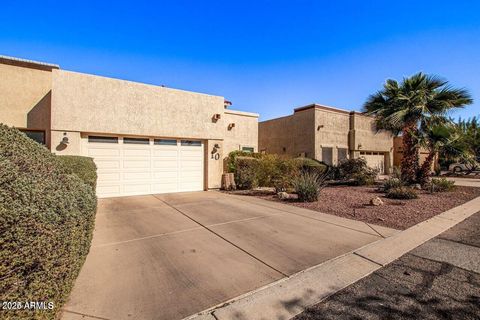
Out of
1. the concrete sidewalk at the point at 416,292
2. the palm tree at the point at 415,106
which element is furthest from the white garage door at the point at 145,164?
the palm tree at the point at 415,106

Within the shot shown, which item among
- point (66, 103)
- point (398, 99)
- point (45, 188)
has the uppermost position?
point (398, 99)

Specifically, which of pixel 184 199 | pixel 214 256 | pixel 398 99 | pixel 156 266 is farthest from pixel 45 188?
pixel 398 99

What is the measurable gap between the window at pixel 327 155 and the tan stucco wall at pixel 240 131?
18.2 feet

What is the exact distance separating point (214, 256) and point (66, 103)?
27.9ft

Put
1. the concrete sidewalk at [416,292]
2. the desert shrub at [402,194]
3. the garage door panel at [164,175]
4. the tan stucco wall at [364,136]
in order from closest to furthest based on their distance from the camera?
1. the concrete sidewalk at [416,292]
2. the desert shrub at [402,194]
3. the garage door panel at [164,175]
4. the tan stucco wall at [364,136]

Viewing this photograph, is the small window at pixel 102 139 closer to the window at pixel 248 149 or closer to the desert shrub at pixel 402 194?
the window at pixel 248 149

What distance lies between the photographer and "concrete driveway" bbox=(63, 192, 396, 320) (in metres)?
2.72

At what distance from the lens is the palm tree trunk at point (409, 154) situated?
1177 centimetres

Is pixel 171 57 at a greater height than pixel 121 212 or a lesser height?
greater

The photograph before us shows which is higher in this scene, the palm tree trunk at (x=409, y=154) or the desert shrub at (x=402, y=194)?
the palm tree trunk at (x=409, y=154)

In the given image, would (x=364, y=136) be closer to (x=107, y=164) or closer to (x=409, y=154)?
(x=409, y=154)

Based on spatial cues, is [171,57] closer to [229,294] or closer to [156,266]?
[156,266]

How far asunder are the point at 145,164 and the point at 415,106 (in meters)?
13.4

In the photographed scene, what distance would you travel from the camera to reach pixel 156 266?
3584 millimetres
